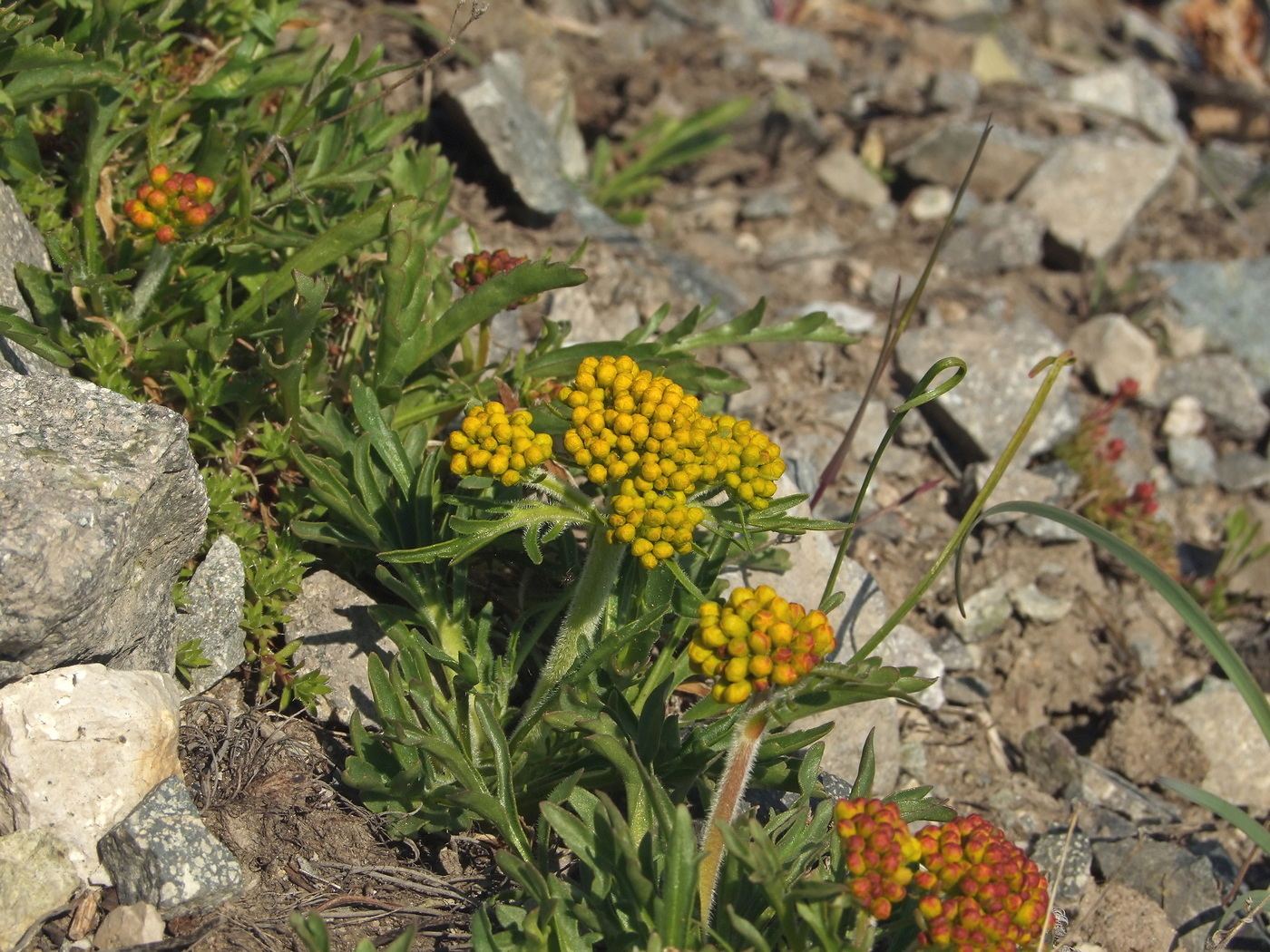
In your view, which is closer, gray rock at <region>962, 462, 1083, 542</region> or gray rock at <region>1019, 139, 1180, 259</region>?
gray rock at <region>962, 462, 1083, 542</region>

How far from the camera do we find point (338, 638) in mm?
3740

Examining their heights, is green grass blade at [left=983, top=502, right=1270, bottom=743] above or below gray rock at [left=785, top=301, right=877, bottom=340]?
above

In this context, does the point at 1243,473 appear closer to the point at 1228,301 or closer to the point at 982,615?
the point at 1228,301

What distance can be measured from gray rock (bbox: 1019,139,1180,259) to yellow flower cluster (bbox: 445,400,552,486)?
4915mm

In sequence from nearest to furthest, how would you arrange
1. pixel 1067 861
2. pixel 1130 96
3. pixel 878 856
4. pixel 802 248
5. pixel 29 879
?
pixel 878 856 → pixel 29 879 → pixel 1067 861 → pixel 802 248 → pixel 1130 96

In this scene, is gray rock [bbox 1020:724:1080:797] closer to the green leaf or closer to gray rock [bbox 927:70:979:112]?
the green leaf

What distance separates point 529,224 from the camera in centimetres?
572

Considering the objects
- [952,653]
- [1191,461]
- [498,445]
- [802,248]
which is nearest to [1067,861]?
[952,653]

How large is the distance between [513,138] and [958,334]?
2.43 meters

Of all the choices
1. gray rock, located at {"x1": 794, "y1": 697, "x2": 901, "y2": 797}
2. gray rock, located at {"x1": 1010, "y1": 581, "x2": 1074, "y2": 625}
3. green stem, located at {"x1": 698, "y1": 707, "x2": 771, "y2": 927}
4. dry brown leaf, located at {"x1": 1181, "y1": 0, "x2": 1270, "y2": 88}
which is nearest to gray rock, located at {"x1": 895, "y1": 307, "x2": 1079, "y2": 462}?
gray rock, located at {"x1": 1010, "y1": 581, "x2": 1074, "y2": 625}

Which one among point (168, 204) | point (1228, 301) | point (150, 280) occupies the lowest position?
point (1228, 301)

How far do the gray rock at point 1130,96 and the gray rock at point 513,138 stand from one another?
165 inches

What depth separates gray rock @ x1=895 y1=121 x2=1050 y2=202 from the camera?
6980mm

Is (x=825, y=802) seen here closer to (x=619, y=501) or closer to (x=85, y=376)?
(x=619, y=501)
